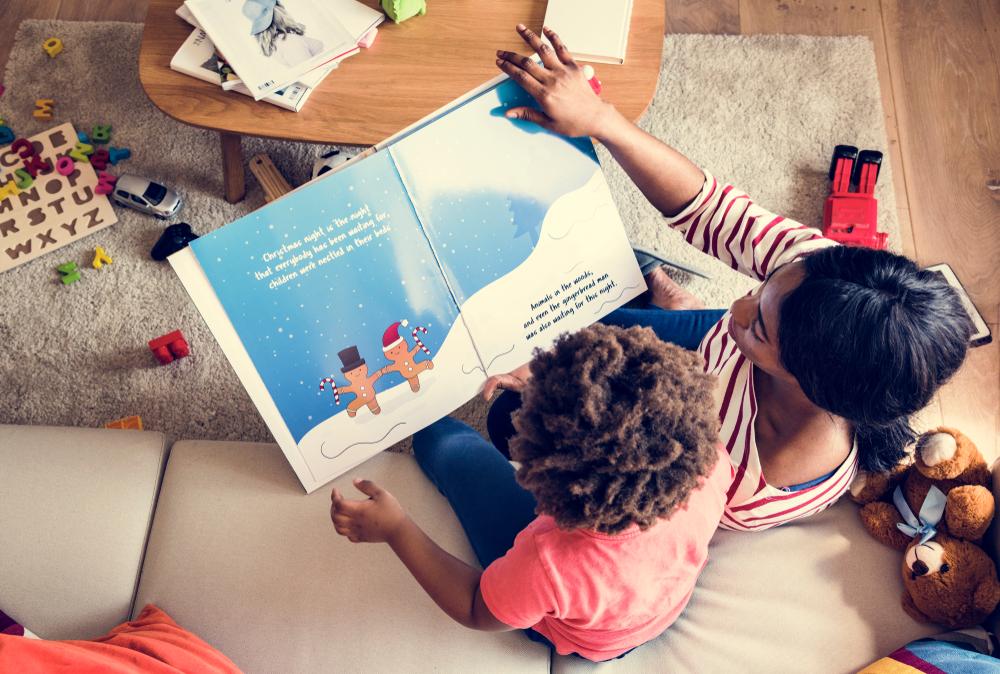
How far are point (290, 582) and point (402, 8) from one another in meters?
0.89

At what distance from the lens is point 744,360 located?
0.80 meters

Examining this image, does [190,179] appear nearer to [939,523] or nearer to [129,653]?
[129,653]

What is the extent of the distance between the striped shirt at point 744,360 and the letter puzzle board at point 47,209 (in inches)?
46.8

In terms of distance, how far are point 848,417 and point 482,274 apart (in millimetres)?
484

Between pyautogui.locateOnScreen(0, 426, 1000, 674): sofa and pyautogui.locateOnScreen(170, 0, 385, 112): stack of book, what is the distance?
578 mm

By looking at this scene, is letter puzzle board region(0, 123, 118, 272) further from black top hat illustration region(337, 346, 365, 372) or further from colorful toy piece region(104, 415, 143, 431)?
black top hat illustration region(337, 346, 365, 372)

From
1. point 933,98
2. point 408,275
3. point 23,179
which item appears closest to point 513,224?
point 408,275

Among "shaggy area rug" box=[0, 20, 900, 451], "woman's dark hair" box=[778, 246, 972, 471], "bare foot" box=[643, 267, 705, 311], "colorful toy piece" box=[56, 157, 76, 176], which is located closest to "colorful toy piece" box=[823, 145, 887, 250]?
"shaggy area rug" box=[0, 20, 900, 451]

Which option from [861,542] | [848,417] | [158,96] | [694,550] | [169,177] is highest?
[158,96]

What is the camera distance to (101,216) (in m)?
1.35

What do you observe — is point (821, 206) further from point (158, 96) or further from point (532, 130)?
point (158, 96)

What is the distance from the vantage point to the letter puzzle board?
1324 mm

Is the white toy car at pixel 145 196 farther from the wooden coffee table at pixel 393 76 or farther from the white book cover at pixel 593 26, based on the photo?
the white book cover at pixel 593 26

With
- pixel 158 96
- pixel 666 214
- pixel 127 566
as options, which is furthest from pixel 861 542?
pixel 158 96
